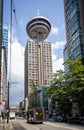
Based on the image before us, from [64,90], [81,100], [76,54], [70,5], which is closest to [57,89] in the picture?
[64,90]

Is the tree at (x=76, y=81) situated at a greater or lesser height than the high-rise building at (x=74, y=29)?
lesser

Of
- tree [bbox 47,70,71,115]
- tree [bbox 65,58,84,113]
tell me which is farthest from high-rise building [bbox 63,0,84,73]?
tree [bbox 65,58,84,113]

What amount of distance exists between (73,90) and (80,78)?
10.1 ft

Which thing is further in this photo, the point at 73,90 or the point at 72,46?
the point at 72,46

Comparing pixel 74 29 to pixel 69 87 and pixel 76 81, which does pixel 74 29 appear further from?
pixel 76 81

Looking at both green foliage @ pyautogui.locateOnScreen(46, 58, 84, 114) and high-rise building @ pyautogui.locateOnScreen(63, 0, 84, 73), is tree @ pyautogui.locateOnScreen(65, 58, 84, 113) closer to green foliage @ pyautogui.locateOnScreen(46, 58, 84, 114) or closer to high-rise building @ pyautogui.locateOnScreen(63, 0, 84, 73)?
green foliage @ pyautogui.locateOnScreen(46, 58, 84, 114)

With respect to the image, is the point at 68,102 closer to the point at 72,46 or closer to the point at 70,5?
the point at 72,46

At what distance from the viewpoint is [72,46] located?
118812 mm

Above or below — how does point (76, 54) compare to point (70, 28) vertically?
below

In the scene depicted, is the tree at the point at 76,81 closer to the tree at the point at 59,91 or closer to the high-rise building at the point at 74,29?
the tree at the point at 59,91

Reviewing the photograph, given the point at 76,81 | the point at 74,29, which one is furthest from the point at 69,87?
the point at 74,29

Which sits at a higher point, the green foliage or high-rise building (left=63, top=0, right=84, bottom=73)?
high-rise building (left=63, top=0, right=84, bottom=73)

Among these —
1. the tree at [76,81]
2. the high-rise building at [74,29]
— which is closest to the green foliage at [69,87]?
the tree at [76,81]

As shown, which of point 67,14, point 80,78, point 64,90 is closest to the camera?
point 80,78
